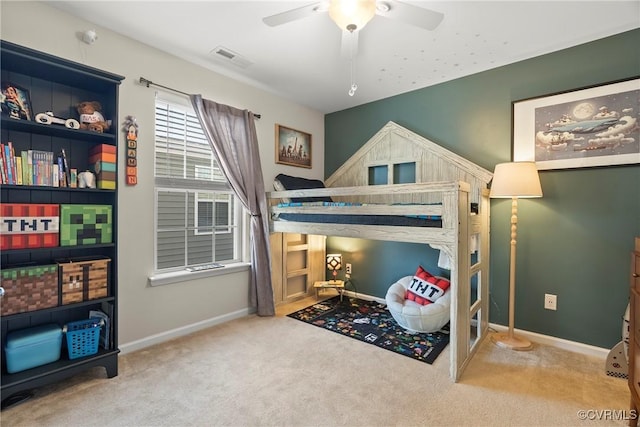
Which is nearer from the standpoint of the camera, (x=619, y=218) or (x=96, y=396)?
(x=96, y=396)

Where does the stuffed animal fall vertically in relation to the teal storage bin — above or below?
above

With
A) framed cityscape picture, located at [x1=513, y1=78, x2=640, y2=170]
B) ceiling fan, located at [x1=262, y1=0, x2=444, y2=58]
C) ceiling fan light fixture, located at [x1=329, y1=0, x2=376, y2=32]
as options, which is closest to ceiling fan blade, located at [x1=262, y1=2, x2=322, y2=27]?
ceiling fan, located at [x1=262, y1=0, x2=444, y2=58]

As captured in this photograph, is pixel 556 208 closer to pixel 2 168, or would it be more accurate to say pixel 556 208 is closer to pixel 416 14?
pixel 416 14

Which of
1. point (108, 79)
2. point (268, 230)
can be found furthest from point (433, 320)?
point (108, 79)

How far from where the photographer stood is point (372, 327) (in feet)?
9.11

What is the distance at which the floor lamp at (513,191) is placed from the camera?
2.27 meters

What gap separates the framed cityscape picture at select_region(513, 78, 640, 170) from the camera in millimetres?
2168

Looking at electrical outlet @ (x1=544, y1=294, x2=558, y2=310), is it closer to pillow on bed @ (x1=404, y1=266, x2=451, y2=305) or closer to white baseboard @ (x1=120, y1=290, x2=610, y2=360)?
white baseboard @ (x1=120, y1=290, x2=610, y2=360)

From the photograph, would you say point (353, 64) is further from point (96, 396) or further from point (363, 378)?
point (96, 396)

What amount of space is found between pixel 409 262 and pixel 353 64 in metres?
2.07

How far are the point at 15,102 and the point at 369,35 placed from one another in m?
2.29

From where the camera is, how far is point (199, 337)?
2.57m

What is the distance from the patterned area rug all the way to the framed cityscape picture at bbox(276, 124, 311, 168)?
1.69 metres

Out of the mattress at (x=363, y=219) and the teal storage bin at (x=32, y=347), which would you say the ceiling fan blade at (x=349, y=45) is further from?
the teal storage bin at (x=32, y=347)
